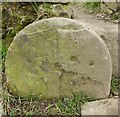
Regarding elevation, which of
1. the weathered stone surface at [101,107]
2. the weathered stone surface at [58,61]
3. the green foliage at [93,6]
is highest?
the green foliage at [93,6]

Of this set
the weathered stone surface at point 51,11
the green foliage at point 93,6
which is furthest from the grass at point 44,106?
the green foliage at point 93,6

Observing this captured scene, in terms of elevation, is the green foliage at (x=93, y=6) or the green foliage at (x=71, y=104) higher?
the green foliage at (x=93, y=6)

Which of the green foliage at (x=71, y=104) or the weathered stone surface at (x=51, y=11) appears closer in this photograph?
the green foliage at (x=71, y=104)

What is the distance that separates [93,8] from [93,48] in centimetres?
201

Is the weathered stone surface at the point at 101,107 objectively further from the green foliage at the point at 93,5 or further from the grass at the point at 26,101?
the green foliage at the point at 93,5

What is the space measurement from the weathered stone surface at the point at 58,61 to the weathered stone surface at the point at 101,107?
0.25 ft

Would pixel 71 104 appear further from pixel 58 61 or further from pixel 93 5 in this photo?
pixel 93 5

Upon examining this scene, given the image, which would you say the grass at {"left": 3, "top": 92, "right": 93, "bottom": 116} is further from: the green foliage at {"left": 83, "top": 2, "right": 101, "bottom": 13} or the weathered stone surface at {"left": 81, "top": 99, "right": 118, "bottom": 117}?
the green foliage at {"left": 83, "top": 2, "right": 101, "bottom": 13}

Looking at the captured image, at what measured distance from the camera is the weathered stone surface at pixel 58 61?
8.74 ft

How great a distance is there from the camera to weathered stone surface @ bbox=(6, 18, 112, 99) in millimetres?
2664

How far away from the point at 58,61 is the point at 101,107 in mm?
489

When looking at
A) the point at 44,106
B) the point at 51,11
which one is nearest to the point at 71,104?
the point at 44,106

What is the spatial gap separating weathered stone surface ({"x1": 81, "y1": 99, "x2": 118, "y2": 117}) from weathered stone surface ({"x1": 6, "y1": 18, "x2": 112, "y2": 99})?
0.25 ft

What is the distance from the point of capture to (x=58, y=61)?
8.89ft
